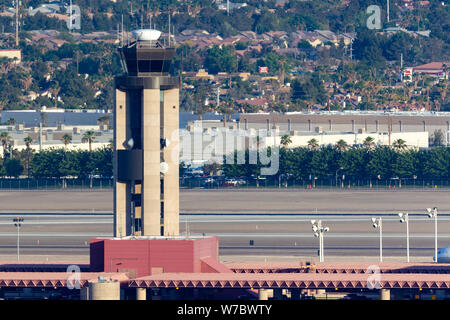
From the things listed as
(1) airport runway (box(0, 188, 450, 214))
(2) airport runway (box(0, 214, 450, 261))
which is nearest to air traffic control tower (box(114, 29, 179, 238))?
(2) airport runway (box(0, 214, 450, 261))

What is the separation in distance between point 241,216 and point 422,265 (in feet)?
259

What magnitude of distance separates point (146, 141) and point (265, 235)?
5578cm

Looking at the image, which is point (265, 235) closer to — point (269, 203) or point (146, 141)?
point (269, 203)

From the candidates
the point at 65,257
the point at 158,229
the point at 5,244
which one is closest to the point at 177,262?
the point at 158,229

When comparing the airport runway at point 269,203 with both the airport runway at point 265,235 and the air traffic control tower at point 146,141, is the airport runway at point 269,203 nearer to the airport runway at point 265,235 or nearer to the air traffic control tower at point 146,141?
the airport runway at point 265,235

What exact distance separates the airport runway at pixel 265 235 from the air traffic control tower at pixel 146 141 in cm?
3007

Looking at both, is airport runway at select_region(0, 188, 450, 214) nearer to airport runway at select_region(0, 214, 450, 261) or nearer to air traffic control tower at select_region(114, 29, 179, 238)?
airport runway at select_region(0, 214, 450, 261)

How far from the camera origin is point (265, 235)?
141125mm

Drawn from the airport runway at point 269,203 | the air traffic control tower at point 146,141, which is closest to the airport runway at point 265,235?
the airport runway at point 269,203

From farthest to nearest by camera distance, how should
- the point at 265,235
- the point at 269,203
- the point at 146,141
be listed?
the point at 269,203
the point at 265,235
the point at 146,141

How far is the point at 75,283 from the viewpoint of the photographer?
258 feet

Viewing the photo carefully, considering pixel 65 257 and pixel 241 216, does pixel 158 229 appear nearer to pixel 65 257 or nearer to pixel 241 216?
pixel 65 257

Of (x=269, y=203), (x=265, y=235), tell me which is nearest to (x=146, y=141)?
(x=265, y=235)
